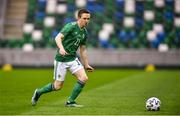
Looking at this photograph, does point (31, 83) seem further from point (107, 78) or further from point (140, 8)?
point (140, 8)

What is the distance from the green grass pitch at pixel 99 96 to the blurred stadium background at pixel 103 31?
5.05m

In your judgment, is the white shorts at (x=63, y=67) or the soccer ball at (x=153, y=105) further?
the white shorts at (x=63, y=67)

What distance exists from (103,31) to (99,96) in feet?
47.6

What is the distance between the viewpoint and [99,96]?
1456 centimetres

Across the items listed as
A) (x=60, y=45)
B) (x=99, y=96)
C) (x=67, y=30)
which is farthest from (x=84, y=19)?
(x=99, y=96)

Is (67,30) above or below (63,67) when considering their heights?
above

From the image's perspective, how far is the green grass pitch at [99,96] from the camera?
1153 cm

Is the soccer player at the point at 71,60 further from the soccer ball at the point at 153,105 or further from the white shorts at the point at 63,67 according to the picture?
the soccer ball at the point at 153,105

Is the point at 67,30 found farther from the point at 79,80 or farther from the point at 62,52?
the point at 79,80

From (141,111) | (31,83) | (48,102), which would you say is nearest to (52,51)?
(31,83)

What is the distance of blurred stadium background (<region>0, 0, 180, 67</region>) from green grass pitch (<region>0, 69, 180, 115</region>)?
5.05m

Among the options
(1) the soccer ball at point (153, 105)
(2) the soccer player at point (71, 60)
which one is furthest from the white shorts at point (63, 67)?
(1) the soccer ball at point (153, 105)

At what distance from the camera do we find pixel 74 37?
12477mm

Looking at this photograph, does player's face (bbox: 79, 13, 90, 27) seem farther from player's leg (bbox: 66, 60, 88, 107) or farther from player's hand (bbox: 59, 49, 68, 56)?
player's hand (bbox: 59, 49, 68, 56)
